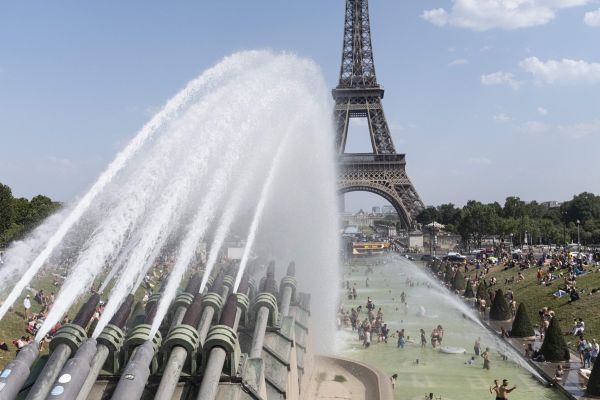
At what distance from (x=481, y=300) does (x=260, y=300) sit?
27.3m

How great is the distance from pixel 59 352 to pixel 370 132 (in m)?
89.5

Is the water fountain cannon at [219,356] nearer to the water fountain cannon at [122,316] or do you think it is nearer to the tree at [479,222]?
the water fountain cannon at [122,316]

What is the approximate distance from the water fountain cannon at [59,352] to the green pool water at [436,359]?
1186 centimetres

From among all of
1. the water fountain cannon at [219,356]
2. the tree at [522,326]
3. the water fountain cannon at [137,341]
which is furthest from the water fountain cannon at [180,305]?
the tree at [522,326]

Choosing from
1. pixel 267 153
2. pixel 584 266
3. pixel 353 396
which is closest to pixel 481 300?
pixel 584 266

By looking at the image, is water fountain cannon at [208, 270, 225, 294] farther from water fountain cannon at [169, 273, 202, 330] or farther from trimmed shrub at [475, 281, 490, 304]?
trimmed shrub at [475, 281, 490, 304]

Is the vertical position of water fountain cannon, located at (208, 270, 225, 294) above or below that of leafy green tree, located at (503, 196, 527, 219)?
below

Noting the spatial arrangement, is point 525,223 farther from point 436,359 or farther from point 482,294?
point 436,359

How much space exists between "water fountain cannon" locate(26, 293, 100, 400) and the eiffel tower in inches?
3232

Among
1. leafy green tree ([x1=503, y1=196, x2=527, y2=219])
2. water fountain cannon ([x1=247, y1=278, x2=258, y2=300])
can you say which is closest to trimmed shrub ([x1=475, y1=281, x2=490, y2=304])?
water fountain cannon ([x1=247, y1=278, x2=258, y2=300])

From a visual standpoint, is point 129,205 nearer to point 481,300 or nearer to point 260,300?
point 260,300

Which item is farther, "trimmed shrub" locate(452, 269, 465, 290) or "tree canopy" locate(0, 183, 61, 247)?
"tree canopy" locate(0, 183, 61, 247)

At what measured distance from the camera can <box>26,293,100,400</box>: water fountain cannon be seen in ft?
26.2

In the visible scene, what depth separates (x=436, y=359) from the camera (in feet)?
79.5
